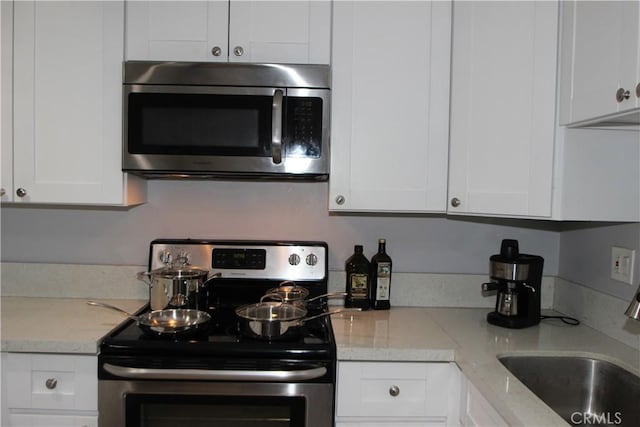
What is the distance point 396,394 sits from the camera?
158 centimetres

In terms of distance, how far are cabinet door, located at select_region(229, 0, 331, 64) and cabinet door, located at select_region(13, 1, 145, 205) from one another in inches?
16.6

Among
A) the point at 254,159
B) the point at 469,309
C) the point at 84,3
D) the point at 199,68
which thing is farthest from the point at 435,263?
the point at 84,3

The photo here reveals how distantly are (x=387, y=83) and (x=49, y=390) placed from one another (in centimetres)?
152

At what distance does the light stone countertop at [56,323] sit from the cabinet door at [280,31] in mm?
1052

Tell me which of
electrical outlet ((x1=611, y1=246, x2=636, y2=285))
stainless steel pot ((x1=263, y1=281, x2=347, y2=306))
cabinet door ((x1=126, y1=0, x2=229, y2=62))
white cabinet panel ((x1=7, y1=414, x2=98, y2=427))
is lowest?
white cabinet panel ((x1=7, y1=414, x2=98, y2=427))

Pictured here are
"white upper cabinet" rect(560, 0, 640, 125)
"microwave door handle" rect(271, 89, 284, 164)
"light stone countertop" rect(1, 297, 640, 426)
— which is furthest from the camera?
"microwave door handle" rect(271, 89, 284, 164)

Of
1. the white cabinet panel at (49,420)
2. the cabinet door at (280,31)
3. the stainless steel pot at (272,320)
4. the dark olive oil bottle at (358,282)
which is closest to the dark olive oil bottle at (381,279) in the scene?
the dark olive oil bottle at (358,282)

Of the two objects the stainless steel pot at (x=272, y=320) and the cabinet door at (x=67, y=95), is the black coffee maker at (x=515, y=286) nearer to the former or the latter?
the stainless steel pot at (x=272, y=320)

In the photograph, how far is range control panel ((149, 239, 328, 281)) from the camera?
79.5 inches

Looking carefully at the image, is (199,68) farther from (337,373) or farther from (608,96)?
(608,96)

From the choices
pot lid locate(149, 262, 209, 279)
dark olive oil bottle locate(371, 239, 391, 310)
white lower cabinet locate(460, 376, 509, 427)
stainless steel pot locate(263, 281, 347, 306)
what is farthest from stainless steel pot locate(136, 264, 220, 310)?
white lower cabinet locate(460, 376, 509, 427)

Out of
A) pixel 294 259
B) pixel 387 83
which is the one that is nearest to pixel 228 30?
pixel 387 83

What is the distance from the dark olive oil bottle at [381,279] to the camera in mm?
2002

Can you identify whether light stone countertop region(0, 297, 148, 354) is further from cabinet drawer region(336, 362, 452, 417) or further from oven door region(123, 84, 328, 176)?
cabinet drawer region(336, 362, 452, 417)
